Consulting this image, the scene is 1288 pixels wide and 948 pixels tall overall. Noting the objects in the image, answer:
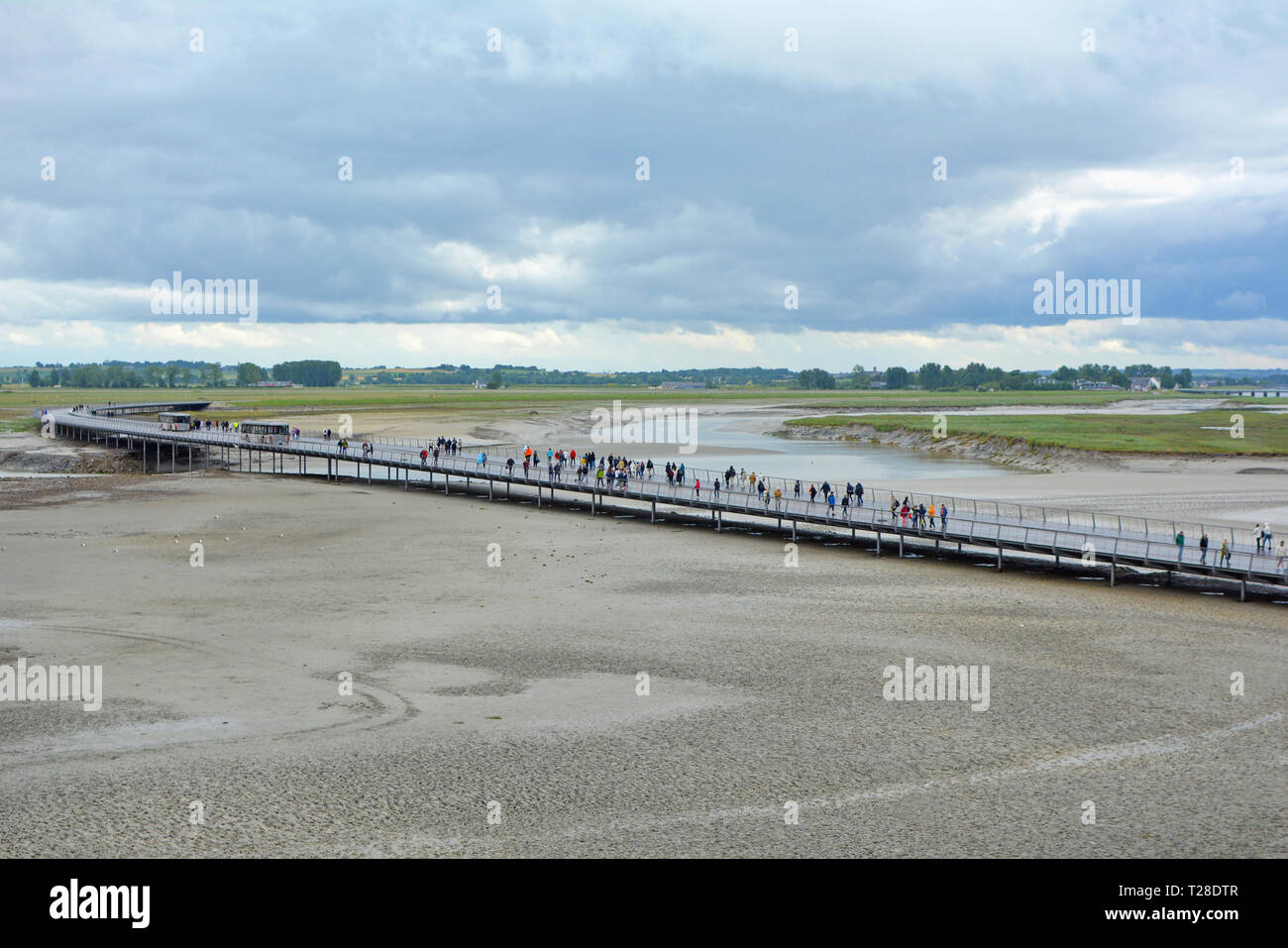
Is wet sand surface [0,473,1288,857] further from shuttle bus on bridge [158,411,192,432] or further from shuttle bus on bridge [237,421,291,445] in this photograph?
shuttle bus on bridge [158,411,192,432]

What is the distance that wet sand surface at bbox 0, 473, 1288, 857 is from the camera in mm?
16438

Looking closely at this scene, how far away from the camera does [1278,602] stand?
32.9 meters

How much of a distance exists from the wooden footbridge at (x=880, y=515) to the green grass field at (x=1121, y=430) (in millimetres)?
33836

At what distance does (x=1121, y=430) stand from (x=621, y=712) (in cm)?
8503

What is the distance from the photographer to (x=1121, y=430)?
95000 mm

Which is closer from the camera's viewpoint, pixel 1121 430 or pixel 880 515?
pixel 880 515

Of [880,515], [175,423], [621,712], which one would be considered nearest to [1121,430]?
[880,515]

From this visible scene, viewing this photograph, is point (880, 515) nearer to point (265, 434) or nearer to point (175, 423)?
point (265, 434)

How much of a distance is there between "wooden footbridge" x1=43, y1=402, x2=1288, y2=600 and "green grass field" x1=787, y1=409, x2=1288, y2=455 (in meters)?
33.8

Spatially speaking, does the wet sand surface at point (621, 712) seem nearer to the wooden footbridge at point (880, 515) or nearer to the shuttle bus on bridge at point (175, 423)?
the wooden footbridge at point (880, 515)

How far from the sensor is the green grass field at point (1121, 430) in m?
79.3

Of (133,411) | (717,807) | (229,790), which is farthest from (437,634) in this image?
(133,411)
